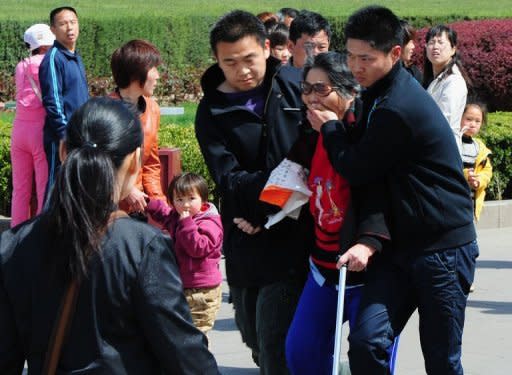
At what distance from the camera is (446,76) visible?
751 centimetres

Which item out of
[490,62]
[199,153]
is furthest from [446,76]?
[490,62]

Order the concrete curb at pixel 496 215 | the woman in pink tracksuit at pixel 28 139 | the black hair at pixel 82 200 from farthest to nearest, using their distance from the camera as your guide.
Answer: the concrete curb at pixel 496 215 < the woman in pink tracksuit at pixel 28 139 < the black hair at pixel 82 200

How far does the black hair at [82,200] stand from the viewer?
2.77 m

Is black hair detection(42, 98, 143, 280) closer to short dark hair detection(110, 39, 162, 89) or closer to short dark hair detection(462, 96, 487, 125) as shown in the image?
short dark hair detection(110, 39, 162, 89)

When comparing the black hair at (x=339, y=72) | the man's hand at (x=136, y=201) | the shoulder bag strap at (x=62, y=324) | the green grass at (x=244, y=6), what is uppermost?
the black hair at (x=339, y=72)

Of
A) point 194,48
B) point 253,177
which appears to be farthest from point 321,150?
point 194,48

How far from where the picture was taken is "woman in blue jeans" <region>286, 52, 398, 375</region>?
425 cm

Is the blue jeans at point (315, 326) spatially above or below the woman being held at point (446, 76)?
below

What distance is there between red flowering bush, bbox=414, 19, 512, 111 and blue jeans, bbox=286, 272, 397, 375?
37.3 feet

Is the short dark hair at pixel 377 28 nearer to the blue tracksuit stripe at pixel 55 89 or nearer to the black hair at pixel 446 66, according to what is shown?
the black hair at pixel 446 66

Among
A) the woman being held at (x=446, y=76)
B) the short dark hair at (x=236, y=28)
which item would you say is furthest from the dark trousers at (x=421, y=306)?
the woman being held at (x=446, y=76)

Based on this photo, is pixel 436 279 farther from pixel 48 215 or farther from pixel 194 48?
pixel 194 48

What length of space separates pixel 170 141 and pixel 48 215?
7.18 m

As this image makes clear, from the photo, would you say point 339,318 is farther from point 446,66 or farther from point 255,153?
point 446,66
